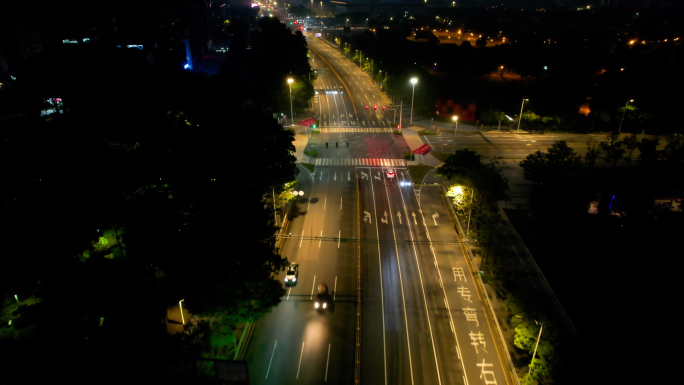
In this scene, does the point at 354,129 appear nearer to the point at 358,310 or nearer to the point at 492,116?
the point at 492,116

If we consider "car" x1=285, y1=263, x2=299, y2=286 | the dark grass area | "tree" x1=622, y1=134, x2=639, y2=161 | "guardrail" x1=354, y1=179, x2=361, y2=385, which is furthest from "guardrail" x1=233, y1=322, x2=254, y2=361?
"tree" x1=622, y1=134, x2=639, y2=161

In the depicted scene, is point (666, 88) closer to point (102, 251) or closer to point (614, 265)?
point (614, 265)

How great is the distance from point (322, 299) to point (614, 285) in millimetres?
25282

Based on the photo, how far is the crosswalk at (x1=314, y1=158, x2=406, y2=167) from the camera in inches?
2386

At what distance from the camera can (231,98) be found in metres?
88.4

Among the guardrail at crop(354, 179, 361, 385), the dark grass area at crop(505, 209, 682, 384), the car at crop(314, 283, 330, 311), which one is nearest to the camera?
the guardrail at crop(354, 179, 361, 385)

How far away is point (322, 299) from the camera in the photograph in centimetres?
3319

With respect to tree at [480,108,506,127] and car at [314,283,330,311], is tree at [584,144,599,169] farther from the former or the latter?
car at [314,283,330,311]

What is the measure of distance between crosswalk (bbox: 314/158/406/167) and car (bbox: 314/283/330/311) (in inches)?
1164

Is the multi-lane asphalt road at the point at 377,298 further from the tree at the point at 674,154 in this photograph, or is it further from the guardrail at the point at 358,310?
the tree at the point at 674,154

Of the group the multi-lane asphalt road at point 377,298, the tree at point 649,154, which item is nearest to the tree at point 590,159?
the tree at point 649,154

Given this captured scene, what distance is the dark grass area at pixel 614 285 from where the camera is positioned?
2792 centimetres

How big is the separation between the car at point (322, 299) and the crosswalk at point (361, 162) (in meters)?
29.6

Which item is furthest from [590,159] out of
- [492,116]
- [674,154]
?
[492,116]
